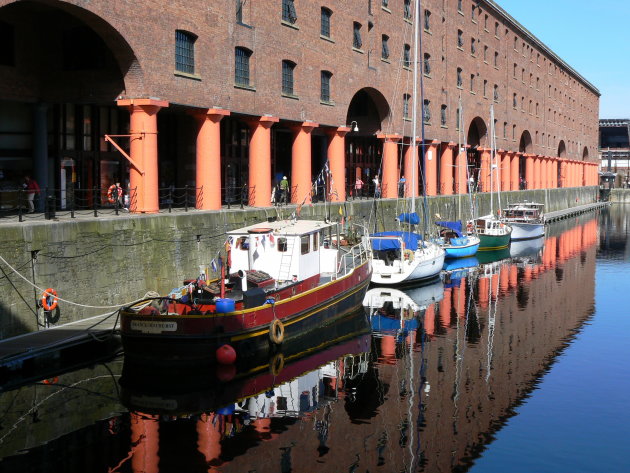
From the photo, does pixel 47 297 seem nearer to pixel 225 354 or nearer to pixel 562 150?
pixel 225 354

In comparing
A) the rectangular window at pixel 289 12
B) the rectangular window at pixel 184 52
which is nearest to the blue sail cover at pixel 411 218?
the rectangular window at pixel 289 12

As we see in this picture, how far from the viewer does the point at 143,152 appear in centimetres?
2889

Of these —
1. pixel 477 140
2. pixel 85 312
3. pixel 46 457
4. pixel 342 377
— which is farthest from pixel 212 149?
pixel 477 140

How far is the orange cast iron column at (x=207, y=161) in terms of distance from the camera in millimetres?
32375

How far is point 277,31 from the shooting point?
37031 mm

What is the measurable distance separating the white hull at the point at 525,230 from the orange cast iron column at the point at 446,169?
5.37 meters

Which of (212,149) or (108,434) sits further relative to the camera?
(212,149)

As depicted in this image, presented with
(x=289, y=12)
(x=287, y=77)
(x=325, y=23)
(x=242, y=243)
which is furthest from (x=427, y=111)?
(x=242, y=243)

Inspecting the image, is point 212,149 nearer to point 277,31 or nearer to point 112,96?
point 112,96

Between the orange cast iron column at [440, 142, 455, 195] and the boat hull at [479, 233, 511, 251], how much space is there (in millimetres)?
8642

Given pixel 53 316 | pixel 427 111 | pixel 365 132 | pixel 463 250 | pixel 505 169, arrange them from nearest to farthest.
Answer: pixel 53 316, pixel 463 250, pixel 365 132, pixel 427 111, pixel 505 169

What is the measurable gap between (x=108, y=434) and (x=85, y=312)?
7563mm

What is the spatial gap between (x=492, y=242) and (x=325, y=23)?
19669mm

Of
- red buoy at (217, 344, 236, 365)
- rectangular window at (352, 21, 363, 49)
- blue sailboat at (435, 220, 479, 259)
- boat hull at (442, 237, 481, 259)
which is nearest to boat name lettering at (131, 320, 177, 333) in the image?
red buoy at (217, 344, 236, 365)
